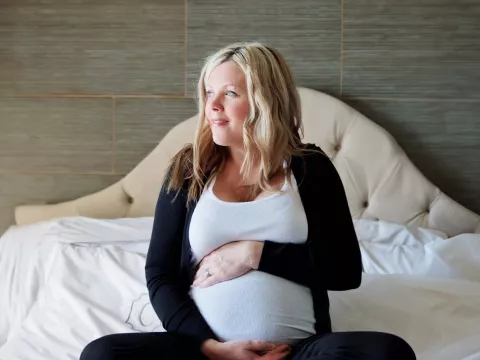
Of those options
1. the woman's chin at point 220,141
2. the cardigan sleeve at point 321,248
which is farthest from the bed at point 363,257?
the woman's chin at point 220,141

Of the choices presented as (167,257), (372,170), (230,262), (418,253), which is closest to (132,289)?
(167,257)

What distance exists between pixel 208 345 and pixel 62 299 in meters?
0.59

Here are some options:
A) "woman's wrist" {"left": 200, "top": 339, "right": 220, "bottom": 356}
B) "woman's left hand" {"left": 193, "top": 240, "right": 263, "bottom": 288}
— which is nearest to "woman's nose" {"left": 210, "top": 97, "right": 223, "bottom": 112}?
"woman's left hand" {"left": 193, "top": 240, "right": 263, "bottom": 288}

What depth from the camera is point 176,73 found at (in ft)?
7.84

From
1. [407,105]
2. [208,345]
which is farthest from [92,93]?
[208,345]

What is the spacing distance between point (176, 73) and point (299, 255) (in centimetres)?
124

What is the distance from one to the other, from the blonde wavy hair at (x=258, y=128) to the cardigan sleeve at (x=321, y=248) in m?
0.08

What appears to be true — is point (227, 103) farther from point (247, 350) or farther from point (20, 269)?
point (20, 269)

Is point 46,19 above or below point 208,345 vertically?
above

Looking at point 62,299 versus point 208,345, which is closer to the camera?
point 208,345

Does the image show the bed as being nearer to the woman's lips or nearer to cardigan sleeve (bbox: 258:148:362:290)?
cardigan sleeve (bbox: 258:148:362:290)

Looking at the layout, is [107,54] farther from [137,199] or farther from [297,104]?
[297,104]

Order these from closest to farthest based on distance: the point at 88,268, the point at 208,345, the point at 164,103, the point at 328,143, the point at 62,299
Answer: the point at 208,345 < the point at 62,299 < the point at 88,268 < the point at 328,143 < the point at 164,103

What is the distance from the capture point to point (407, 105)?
2297 mm
